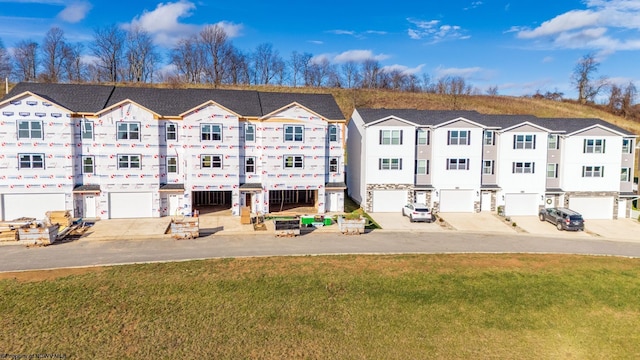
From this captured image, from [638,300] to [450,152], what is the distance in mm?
18623

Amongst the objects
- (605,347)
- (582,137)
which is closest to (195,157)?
(605,347)

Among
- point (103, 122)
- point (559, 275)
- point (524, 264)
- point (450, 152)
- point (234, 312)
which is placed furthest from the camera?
point (450, 152)

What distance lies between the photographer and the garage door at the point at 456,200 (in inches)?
1393

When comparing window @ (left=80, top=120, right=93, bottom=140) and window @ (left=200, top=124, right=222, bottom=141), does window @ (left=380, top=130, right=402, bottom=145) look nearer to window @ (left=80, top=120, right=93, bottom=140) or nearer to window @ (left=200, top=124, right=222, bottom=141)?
window @ (left=200, top=124, right=222, bottom=141)

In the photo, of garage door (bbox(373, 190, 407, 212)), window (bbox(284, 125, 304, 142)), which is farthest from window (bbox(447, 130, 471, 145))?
window (bbox(284, 125, 304, 142))

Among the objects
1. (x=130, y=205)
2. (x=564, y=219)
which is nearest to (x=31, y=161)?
(x=130, y=205)

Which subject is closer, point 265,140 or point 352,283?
point 352,283

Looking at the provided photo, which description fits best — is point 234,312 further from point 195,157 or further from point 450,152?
point 450,152

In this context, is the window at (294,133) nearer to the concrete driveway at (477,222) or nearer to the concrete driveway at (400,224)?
the concrete driveway at (400,224)

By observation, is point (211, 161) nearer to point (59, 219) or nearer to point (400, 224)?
point (59, 219)

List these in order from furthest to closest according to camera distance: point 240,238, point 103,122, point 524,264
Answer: point 103,122
point 240,238
point 524,264

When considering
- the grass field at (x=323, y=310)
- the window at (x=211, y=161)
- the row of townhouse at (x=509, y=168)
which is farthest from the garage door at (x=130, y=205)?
the row of townhouse at (x=509, y=168)

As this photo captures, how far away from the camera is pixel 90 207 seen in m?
30.2

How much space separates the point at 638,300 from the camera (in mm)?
18688
